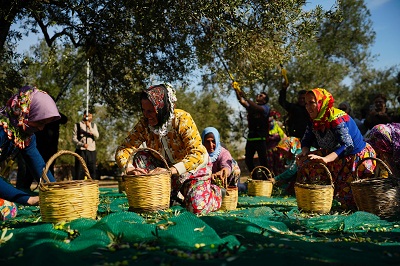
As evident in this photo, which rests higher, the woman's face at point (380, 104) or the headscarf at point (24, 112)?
the woman's face at point (380, 104)

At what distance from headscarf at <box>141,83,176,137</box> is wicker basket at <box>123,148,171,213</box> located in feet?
2.51

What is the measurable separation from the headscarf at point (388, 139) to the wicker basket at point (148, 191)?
3120 millimetres

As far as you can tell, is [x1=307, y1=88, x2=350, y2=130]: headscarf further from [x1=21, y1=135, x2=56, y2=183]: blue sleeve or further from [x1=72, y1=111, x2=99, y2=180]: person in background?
[x1=72, y1=111, x2=99, y2=180]: person in background

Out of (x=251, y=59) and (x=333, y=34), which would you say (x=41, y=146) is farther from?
(x=333, y=34)

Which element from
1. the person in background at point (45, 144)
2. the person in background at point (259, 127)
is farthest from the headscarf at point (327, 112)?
the person in background at point (45, 144)

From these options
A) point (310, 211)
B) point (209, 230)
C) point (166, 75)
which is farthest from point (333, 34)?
point (209, 230)

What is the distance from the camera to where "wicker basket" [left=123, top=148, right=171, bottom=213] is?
160 inches

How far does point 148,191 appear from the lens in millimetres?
Result: 4070

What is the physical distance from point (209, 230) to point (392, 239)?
152cm

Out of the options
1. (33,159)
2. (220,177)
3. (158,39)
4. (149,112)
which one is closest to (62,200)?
(33,159)

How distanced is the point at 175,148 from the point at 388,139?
2.86 m

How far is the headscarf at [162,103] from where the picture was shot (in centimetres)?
459

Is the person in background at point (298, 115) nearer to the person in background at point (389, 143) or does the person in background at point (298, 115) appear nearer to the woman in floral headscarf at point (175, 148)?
the person in background at point (389, 143)

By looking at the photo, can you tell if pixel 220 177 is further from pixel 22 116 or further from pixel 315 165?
pixel 22 116
